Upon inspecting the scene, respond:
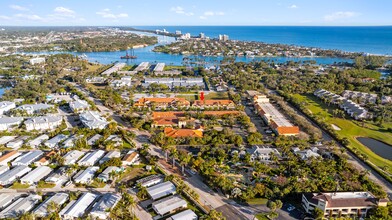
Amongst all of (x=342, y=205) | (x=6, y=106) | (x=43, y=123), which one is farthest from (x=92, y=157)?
(x=6, y=106)

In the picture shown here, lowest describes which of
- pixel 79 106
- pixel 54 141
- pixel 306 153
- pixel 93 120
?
pixel 54 141

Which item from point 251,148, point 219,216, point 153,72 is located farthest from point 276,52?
point 219,216

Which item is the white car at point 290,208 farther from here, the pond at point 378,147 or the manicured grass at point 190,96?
the manicured grass at point 190,96

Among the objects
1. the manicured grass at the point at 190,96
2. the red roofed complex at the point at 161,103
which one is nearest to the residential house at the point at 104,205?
the red roofed complex at the point at 161,103

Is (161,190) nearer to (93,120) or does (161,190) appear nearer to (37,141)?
(37,141)

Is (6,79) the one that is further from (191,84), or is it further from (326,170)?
(326,170)

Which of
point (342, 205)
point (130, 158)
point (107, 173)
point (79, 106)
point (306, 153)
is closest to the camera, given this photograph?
point (342, 205)

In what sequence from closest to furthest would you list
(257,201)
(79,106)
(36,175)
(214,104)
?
(257,201)
(36,175)
(79,106)
(214,104)
